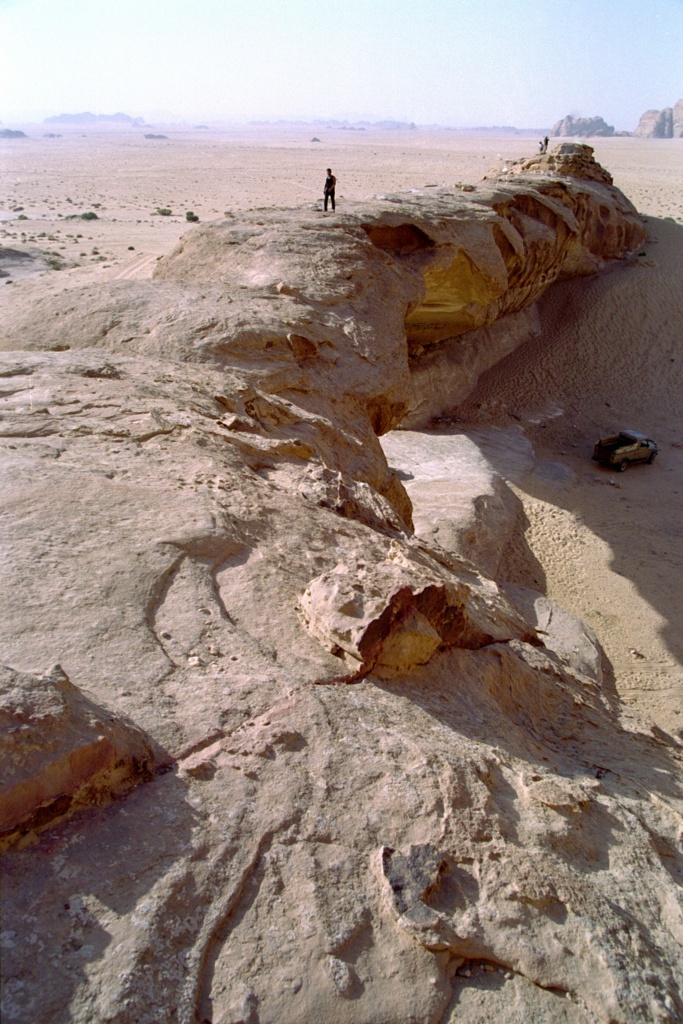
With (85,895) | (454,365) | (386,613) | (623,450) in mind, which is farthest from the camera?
(454,365)

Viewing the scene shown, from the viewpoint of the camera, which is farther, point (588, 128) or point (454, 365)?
point (588, 128)

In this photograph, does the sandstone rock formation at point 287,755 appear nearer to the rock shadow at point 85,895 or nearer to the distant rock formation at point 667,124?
the rock shadow at point 85,895

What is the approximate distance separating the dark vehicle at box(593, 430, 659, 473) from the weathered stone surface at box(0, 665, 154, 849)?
40.2 ft

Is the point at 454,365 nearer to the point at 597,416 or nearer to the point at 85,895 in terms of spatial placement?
the point at 597,416

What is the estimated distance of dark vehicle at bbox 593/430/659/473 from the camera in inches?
533

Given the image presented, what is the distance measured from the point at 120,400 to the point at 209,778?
12.9ft

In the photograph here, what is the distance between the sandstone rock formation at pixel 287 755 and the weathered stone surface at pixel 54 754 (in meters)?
0.03

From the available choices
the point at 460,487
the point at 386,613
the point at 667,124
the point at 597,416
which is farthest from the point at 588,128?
the point at 386,613

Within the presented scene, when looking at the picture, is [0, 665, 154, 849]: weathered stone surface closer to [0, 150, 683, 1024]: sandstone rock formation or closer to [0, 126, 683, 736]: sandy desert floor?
[0, 150, 683, 1024]: sandstone rock formation

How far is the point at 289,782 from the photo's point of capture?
304 centimetres

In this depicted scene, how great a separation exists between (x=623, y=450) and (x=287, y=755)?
11867 mm

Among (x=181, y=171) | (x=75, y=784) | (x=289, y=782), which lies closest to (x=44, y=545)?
(x=75, y=784)

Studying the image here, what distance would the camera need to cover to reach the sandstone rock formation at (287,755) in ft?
8.18

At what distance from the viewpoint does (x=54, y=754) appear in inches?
105
